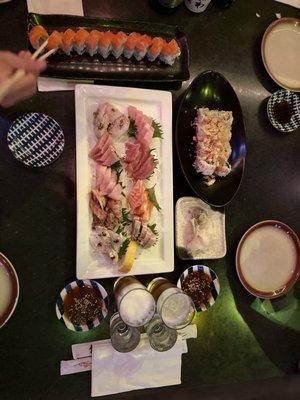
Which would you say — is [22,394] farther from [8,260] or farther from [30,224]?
[30,224]

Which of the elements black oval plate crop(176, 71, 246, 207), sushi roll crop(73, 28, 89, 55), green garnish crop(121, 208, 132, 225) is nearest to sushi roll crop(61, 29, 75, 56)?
sushi roll crop(73, 28, 89, 55)

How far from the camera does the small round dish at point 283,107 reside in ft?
9.27

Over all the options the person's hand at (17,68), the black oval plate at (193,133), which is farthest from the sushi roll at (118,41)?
the person's hand at (17,68)

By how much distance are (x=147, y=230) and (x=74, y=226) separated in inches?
16.7

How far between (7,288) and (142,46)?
155 cm

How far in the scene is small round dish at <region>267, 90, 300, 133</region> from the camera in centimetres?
282

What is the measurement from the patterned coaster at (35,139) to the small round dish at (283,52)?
151 centimetres

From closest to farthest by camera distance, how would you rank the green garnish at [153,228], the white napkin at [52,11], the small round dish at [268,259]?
the white napkin at [52,11]
the green garnish at [153,228]
the small round dish at [268,259]

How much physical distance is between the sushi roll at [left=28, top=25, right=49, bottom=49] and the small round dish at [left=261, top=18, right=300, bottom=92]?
1.46m

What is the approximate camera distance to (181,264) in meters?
2.61

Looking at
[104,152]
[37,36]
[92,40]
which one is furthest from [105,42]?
[104,152]

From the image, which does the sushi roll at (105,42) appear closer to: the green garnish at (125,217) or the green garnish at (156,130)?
the green garnish at (156,130)

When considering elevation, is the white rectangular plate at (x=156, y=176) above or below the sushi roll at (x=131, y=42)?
below

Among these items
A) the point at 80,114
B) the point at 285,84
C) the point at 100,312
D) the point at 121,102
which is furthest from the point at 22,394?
the point at 285,84
